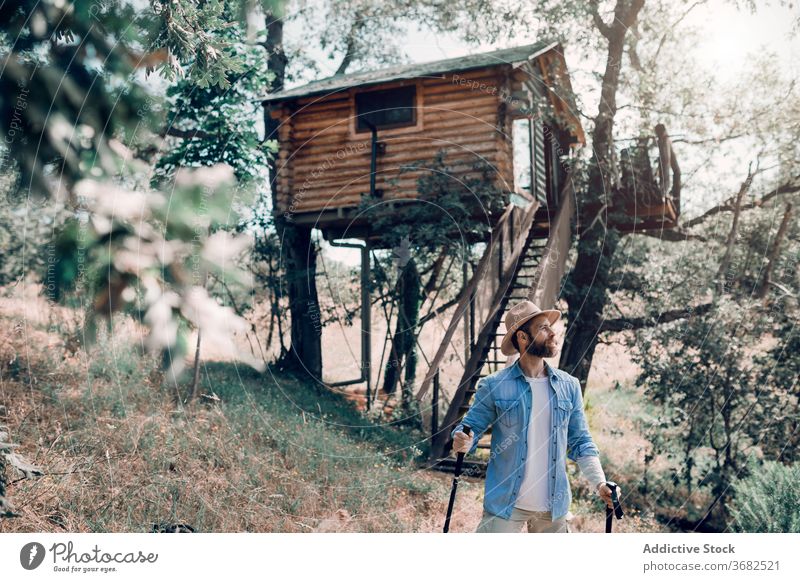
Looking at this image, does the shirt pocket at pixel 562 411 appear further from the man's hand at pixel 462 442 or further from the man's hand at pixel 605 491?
the man's hand at pixel 462 442

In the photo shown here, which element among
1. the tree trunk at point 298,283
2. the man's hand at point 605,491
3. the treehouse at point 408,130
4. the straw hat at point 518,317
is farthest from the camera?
the tree trunk at point 298,283

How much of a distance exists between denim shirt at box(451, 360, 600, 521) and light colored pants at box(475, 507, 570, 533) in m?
0.05

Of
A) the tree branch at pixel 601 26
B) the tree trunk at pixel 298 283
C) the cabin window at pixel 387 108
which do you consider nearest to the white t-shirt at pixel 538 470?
the cabin window at pixel 387 108

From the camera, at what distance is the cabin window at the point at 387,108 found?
12.1 m

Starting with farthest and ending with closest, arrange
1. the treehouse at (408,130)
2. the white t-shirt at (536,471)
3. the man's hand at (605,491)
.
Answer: the treehouse at (408,130) < the white t-shirt at (536,471) < the man's hand at (605,491)

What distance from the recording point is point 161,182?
884cm

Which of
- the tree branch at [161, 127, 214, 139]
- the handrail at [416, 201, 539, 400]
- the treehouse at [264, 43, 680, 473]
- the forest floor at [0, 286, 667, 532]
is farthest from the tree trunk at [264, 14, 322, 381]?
the handrail at [416, 201, 539, 400]

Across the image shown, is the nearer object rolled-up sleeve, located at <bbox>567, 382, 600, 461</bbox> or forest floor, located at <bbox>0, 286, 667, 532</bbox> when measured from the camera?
rolled-up sleeve, located at <bbox>567, 382, 600, 461</bbox>

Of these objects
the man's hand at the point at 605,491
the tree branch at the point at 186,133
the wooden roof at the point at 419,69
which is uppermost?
the wooden roof at the point at 419,69

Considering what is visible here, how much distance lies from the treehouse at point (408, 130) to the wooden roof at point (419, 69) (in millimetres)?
30

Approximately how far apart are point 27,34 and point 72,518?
3.43 m

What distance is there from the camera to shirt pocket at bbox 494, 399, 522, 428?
4.29 metres

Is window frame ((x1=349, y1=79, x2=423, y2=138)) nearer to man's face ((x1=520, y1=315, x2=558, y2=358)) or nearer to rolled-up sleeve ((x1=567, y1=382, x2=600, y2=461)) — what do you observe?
man's face ((x1=520, y1=315, x2=558, y2=358))
